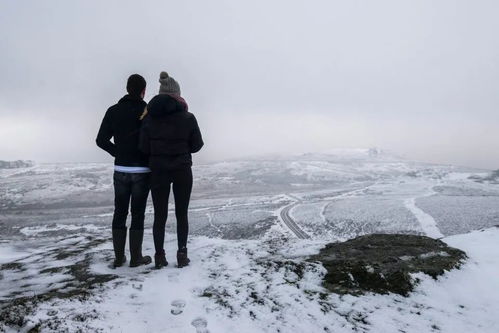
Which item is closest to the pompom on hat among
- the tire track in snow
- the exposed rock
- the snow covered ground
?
the snow covered ground

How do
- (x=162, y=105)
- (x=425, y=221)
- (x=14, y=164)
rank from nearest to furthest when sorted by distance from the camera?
(x=162, y=105)
(x=425, y=221)
(x=14, y=164)

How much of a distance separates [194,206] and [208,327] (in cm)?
5936

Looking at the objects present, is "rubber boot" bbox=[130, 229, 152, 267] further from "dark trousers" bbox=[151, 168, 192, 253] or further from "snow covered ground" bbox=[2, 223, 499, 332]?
"dark trousers" bbox=[151, 168, 192, 253]

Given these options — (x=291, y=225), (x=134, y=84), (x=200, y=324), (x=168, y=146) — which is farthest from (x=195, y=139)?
(x=291, y=225)

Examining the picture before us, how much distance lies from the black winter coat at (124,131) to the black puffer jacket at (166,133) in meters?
0.24

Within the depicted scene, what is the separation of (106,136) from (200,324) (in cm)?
355

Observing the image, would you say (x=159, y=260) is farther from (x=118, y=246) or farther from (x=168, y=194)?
(x=168, y=194)

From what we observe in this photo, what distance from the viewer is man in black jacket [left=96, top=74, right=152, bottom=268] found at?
5.63 m

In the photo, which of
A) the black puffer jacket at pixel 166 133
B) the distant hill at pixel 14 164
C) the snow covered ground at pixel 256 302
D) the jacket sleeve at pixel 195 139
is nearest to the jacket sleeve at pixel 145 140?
the black puffer jacket at pixel 166 133

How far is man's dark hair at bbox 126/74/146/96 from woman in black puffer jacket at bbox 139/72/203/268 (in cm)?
41

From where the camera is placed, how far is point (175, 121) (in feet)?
17.7

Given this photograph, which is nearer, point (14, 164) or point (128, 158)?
point (128, 158)

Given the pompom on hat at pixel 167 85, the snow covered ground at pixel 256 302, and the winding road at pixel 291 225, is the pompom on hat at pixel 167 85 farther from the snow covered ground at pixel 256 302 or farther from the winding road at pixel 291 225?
the winding road at pixel 291 225

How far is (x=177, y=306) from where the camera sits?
3992 millimetres
